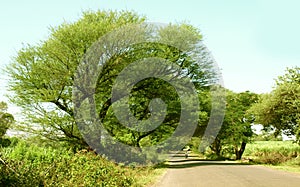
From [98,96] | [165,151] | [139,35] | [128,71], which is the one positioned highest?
[139,35]

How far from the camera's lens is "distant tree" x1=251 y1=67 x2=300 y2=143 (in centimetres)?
2898

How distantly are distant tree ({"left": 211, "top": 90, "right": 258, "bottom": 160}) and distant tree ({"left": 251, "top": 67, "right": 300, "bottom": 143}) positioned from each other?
10249 mm

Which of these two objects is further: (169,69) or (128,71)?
(169,69)

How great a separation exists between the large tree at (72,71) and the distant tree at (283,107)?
9.03 metres

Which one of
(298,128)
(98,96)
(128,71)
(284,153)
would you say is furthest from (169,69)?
(284,153)

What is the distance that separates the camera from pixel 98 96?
28.3 metres

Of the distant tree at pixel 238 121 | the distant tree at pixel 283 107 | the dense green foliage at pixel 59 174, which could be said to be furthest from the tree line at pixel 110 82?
the dense green foliage at pixel 59 174

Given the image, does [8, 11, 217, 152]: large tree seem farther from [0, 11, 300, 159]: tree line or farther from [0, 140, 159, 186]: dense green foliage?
[0, 140, 159, 186]: dense green foliage

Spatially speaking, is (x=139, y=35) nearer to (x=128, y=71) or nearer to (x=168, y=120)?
(x=128, y=71)

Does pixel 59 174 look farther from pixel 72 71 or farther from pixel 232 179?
pixel 72 71

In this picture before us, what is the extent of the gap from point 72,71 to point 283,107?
20.1m

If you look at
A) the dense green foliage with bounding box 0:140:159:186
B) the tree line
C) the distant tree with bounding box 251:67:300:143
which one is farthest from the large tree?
the dense green foliage with bounding box 0:140:159:186

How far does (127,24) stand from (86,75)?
221 inches

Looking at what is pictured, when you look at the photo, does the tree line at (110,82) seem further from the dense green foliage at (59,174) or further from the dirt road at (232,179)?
the dense green foliage at (59,174)
